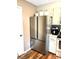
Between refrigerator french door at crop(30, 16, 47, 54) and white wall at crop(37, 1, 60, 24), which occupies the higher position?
white wall at crop(37, 1, 60, 24)

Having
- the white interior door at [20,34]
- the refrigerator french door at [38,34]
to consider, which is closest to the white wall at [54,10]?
the refrigerator french door at [38,34]

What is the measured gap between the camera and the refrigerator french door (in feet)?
10.8

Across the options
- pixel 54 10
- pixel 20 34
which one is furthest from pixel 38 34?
pixel 54 10

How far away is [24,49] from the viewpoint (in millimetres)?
3562

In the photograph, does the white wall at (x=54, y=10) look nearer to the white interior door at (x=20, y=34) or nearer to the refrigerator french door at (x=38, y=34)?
the refrigerator french door at (x=38, y=34)

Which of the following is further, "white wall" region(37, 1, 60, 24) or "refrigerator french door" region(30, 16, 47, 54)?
"white wall" region(37, 1, 60, 24)

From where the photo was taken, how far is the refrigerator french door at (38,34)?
3297 millimetres

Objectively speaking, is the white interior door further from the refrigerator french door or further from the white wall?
the white wall

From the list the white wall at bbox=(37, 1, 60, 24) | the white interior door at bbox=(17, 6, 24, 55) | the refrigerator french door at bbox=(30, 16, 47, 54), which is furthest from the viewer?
the white wall at bbox=(37, 1, 60, 24)

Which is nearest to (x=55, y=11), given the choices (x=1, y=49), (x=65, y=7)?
(x=65, y=7)

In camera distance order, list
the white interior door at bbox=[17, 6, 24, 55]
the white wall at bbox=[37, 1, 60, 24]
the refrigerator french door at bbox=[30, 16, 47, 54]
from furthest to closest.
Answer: the white wall at bbox=[37, 1, 60, 24] < the refrigerator french door at bbox=[30, 16, 47, 54] < the white interior door at bbox=[17, 6, 24, 55]

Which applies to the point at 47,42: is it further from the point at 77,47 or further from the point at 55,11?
the point at 77,47

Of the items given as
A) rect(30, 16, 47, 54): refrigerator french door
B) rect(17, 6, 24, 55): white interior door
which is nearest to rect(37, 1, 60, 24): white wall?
rect(30, 16, 47, 54): refrigerator french door

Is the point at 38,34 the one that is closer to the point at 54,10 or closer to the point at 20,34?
the point at 20,34
